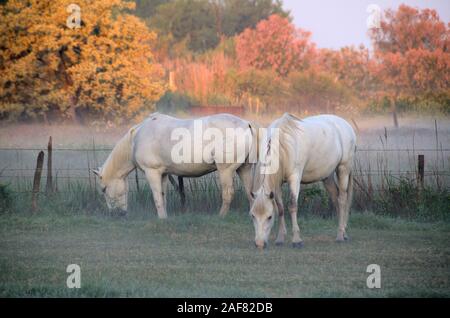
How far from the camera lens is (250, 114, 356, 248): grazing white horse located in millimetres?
8812

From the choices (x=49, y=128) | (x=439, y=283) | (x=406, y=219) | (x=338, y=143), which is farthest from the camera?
(x=49, y=128)

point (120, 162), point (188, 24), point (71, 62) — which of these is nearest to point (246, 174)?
point (120, 162)

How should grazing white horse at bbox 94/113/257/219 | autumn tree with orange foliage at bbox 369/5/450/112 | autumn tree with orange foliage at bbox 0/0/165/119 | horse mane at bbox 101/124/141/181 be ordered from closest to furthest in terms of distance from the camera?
1. grazing white horse at bbox 94/113/257/219
2. horse mane at bbox 101/124/141/181
3. autumn tree with orange foliage at bbox 0/0/165/119
4. autumn tree with orange foliage at bbox 369/5/450/112

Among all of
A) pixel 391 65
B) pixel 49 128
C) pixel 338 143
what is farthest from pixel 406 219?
pixel 391 65

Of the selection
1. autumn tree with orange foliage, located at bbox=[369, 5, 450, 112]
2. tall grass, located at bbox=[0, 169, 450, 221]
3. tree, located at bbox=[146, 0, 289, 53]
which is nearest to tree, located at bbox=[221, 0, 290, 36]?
tree, located at bbox=[146, 0, 289, 53]

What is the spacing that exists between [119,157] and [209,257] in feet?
13.0

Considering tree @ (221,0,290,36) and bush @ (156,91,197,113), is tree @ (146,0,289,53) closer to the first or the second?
tree @ (221,0,290,36)

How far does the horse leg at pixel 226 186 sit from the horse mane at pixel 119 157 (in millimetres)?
1644

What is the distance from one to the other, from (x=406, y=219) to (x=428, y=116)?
14.6 m

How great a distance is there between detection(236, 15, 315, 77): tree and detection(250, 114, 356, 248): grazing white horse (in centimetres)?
2437

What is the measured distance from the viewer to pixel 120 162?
12.0 m
